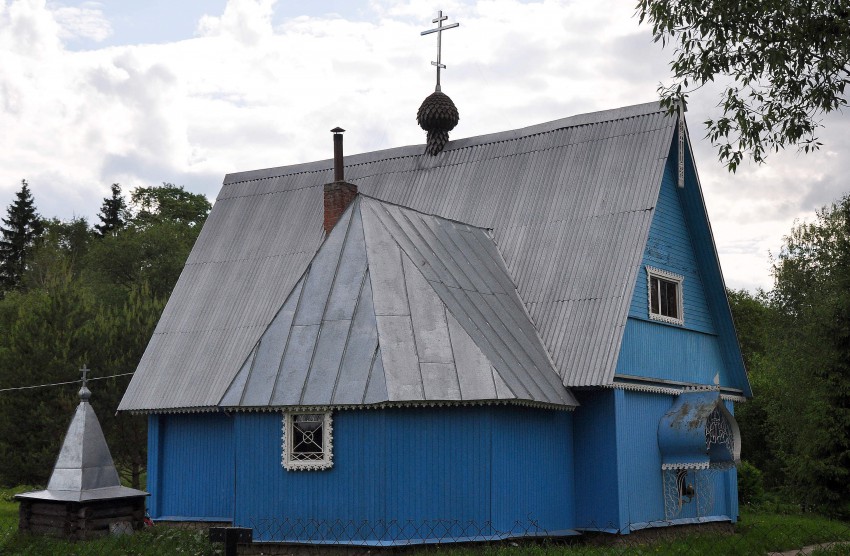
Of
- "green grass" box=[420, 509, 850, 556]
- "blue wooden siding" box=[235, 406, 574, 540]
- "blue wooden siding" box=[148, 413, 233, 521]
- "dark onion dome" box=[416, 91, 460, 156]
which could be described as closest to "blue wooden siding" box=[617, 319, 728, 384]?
"green grass" box=[420, 509, 850, 556]

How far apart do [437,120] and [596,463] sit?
969 cm

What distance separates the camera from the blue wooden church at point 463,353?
51.7 ft

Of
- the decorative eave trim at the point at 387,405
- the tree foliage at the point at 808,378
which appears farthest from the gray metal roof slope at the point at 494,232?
the tree foliage at the point at 808,378

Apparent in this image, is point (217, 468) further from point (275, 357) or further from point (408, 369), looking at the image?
point (408, 369)

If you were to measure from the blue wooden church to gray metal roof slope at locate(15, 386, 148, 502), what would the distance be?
2372 millimetres

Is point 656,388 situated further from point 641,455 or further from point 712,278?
point 712,278

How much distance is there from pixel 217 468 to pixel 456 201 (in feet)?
25.3

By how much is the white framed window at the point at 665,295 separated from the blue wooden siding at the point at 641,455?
1.69m

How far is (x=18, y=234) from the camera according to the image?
6481 cm

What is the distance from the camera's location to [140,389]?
70.2ft

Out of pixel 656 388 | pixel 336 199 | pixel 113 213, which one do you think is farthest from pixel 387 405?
pixel 113 213

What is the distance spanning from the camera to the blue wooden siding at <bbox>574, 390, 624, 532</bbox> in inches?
689

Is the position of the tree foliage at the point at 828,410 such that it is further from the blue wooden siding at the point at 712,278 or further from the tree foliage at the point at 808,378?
the blue wooden siding at the point at 712,278

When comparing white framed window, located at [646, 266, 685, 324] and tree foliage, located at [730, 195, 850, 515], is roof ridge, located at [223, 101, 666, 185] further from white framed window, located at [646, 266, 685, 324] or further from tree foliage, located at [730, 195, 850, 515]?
tree foliage, located at [730, 195, 850, 515]
